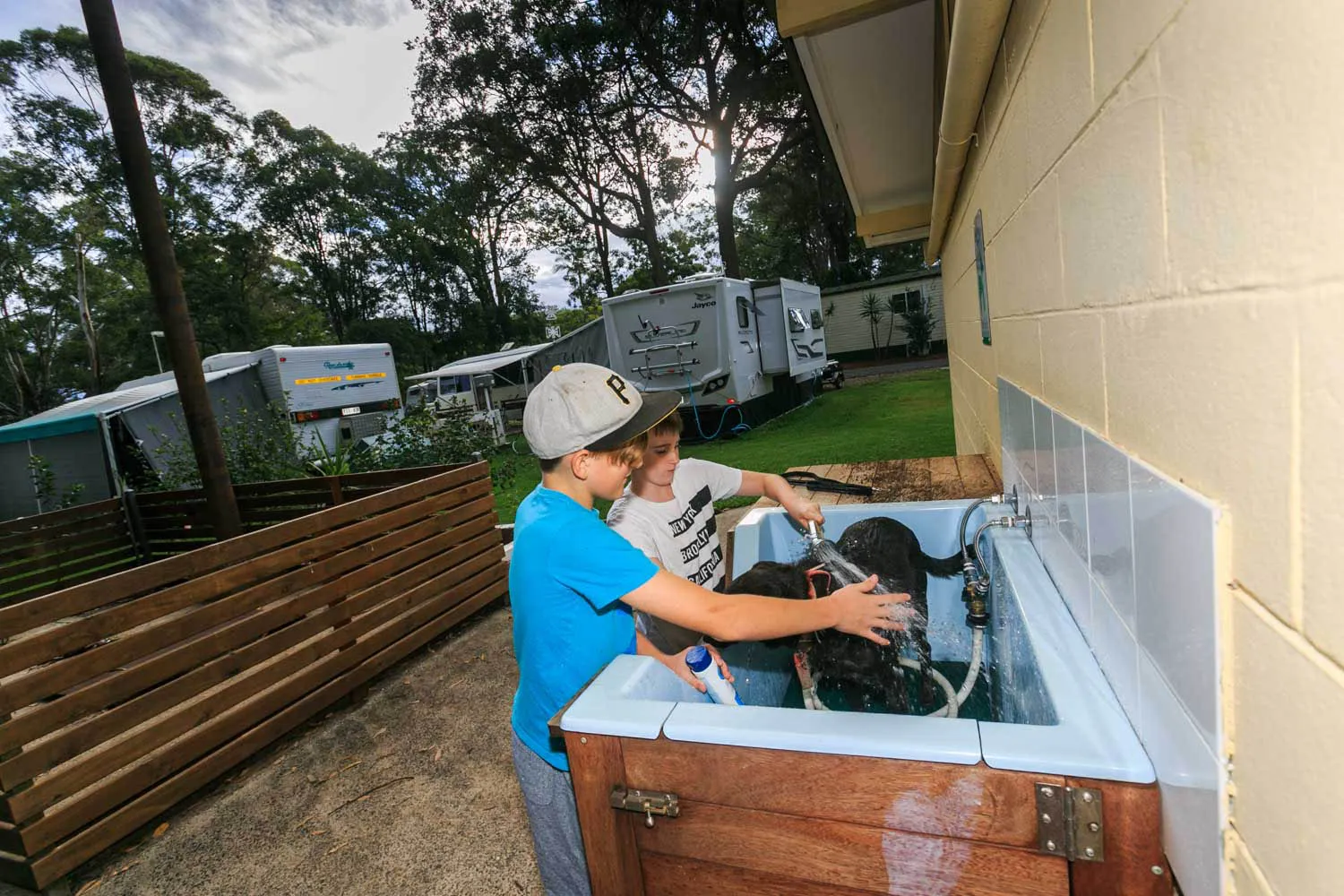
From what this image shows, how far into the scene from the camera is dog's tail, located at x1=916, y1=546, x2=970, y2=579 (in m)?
2.58

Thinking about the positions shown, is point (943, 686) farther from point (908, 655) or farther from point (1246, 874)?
point (1246, 874)

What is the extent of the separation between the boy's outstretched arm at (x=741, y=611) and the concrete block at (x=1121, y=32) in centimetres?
109

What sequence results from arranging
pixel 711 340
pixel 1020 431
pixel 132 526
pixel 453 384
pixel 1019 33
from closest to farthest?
1. pixel 1019 33
2. pixel 1020 431
3. pixel 132 526
4. pixel 711 340
5. pixel 453 384

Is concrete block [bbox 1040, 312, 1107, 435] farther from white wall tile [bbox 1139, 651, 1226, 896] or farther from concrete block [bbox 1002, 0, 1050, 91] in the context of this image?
concrete block [bbox 1002, 0, 1050, 91]

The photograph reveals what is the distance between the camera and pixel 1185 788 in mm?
821

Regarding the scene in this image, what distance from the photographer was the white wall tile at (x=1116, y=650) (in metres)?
1.02

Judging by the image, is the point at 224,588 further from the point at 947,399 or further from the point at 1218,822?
the point at 947,399

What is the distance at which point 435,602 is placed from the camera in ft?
14.7

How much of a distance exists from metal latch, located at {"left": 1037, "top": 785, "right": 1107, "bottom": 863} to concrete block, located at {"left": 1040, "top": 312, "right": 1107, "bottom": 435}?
614 mm

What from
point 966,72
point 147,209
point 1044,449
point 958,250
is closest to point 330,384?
point 147,209

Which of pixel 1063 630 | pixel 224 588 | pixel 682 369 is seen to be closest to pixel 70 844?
pixel 224 588

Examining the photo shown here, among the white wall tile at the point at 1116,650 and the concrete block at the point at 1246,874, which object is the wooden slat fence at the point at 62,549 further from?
the concrete block at the point at 1246,874

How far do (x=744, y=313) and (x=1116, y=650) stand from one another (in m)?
11.1

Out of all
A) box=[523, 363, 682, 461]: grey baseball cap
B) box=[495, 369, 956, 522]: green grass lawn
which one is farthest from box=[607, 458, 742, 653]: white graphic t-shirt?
box=[495, 369, 956, 522]: green grass lawn
